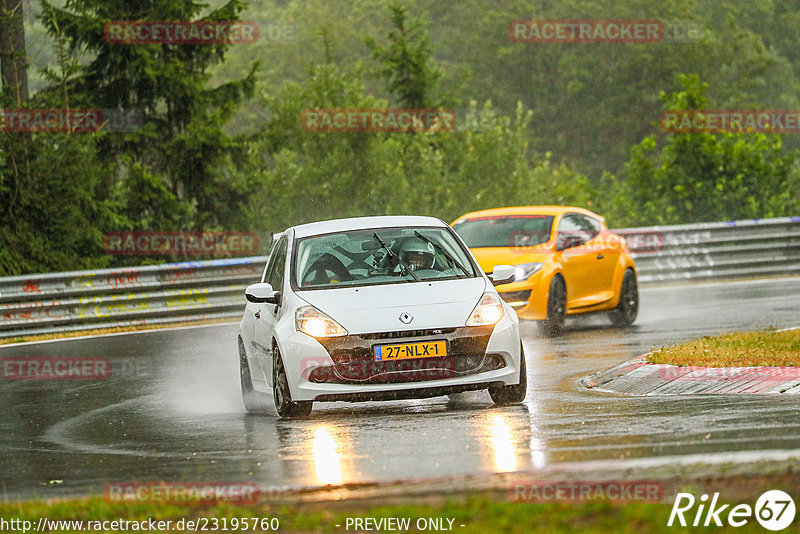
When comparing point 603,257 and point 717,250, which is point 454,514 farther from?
point 717,250

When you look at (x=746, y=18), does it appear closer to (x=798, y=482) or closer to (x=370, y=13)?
(x=370, y=13)

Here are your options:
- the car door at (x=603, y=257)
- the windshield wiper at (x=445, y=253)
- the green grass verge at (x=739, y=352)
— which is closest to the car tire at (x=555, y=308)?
the car door at (x=603, y=257)

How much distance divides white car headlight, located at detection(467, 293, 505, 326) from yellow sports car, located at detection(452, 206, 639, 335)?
21.2 ft

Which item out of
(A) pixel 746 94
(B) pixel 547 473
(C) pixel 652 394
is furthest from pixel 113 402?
(A) pixel 746 94

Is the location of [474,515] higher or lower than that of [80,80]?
lower

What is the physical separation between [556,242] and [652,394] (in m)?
7.09

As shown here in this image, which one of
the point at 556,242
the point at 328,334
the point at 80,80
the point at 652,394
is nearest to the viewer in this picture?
the point at 328,334

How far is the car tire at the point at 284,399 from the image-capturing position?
1078 centimetres

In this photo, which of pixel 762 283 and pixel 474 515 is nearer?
pixel 474 515

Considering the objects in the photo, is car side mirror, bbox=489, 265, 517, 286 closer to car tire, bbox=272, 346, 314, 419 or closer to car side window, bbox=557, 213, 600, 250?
car tire, bbox=272, 346, 314, 419

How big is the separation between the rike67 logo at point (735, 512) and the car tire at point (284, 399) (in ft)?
16.2

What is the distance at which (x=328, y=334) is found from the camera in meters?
10.6

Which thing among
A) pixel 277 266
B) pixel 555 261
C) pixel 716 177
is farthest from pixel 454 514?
pixel 716 177

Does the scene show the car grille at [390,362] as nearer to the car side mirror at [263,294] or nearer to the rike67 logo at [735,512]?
the car side mirror at [263,294]
